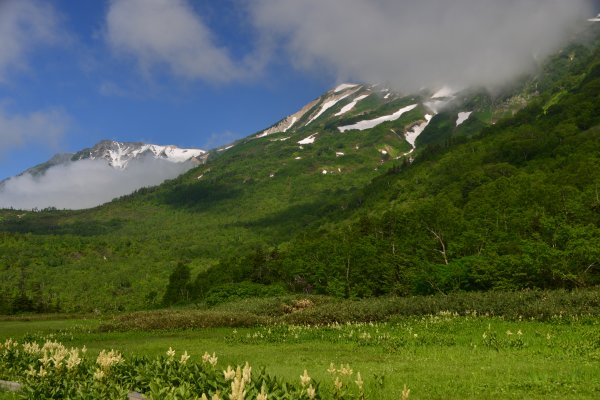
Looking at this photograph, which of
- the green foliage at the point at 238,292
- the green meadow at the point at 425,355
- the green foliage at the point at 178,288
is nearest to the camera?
the green meadow at the point at 425,355

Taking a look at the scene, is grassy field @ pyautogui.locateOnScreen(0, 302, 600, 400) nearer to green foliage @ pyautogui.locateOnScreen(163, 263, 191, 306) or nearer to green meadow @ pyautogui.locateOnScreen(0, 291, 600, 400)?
green meadow @ pyautogui.locateOnScreen(0, 291, 600, 400)

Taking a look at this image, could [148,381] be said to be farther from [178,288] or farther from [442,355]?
[178,288]

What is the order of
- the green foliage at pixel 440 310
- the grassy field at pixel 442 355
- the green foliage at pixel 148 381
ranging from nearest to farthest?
1. the green foliage at pixel 148 381
2. the grassy field at pixel 442 355
3. the green foliage at pixel 440 310

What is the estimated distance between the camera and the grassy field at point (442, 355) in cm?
1129

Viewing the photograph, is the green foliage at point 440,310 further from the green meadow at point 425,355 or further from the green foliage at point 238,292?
the green foliage at point 238,292

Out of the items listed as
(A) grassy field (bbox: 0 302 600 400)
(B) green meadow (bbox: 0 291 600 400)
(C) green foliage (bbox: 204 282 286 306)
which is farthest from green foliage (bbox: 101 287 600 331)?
(C) green foliage (bbox: 204 282 286 306)

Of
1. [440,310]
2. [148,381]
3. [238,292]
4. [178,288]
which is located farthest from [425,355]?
[178,288]

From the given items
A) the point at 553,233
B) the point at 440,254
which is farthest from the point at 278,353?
the point at 440,254

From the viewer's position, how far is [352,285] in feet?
230

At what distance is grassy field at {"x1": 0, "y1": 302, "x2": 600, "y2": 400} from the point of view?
37.0 feet

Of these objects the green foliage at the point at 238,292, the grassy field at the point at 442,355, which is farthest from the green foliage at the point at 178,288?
the grassy field at the point at 442,355

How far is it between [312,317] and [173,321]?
11.7 meters

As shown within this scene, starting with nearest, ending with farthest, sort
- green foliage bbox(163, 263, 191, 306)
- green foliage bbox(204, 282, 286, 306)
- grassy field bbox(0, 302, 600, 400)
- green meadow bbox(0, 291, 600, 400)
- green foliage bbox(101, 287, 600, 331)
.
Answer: green meadow bbox(0, 291, 600, 400) < grassy field bbox(0, 302, 600, 400) < green foliage bbox(101, 287, 600, 331) < green foliage bbox(204, 282, 286, 306) < green foliage bbox(163, 263, 191, 306)

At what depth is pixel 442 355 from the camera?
16.5m
